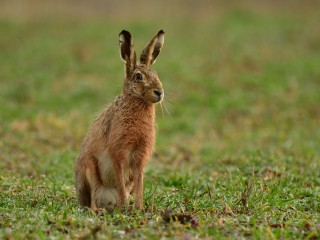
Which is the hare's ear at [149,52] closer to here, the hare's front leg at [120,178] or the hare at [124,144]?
the hare at [124,144]

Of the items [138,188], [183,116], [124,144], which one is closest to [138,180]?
[138,188]

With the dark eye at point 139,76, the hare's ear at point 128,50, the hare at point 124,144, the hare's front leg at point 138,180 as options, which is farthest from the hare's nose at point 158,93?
the hare's front leg at point 138,180

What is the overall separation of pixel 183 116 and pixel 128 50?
875cm

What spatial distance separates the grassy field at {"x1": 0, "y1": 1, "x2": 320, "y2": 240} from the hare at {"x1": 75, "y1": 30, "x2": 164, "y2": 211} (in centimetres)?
34

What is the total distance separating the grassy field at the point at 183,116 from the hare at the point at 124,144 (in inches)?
13.4

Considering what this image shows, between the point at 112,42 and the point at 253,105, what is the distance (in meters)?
7.53

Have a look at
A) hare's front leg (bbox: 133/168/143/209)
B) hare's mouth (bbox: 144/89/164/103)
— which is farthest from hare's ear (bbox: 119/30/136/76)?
hare's front leg (bbox: 133/168/143/209)

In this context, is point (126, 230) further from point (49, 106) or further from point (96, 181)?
point (49, 106)

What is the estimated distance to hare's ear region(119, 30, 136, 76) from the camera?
281 inches

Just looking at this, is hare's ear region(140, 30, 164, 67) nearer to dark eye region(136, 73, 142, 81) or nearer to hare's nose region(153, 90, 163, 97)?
dark eye region(136, 73, 142, 81)

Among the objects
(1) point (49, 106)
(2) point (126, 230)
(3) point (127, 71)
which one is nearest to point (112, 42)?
(1) point (49, 106)

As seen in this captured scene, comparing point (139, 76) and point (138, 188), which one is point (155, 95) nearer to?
point (139, 76)

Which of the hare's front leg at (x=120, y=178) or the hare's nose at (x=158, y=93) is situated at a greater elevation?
the hare's nose at (x=158, y=93)

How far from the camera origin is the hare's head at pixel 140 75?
22.7 ft
